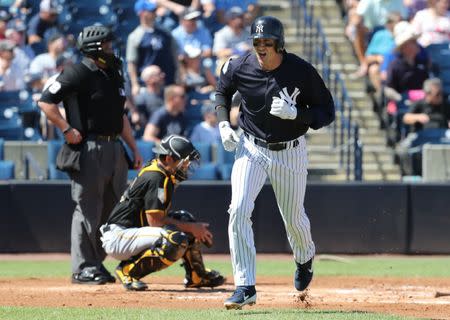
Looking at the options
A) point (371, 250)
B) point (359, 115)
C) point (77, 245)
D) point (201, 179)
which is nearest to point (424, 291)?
point (77, 245)

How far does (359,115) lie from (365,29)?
64.4 inches

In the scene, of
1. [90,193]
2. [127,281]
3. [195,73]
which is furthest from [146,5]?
[127,281]

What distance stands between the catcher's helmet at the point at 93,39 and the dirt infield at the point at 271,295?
2.07m

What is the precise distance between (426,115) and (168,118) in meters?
3.53

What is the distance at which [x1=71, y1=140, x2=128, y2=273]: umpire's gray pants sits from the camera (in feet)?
33.0

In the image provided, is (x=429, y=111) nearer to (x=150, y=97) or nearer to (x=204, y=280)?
(x=150, y=97)

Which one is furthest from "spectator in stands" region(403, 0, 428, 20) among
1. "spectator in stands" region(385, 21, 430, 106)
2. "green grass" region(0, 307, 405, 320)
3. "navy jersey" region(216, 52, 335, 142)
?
"green grass" region(0, 307, 405, 320)

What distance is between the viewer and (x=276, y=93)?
26.5 ft

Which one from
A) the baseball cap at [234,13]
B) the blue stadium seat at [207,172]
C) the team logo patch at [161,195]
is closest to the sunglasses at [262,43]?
the team logo patch at [161,195]

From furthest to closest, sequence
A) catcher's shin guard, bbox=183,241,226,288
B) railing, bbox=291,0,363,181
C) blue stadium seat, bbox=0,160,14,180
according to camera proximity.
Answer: railing, bbox=291,0,363,181
blue stadium seat, bbox=0,160,14,180
catcher's shin guard, bbox=183,241,226,288

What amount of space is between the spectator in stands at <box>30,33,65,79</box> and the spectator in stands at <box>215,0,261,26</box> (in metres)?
2.83

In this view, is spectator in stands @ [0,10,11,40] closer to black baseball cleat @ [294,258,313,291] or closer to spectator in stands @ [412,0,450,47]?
spectator in stands @ [412,0,450,47]

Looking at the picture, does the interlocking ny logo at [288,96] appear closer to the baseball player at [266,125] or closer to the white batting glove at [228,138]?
the baseball player at [266,125]

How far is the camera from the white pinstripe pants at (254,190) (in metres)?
7.94
